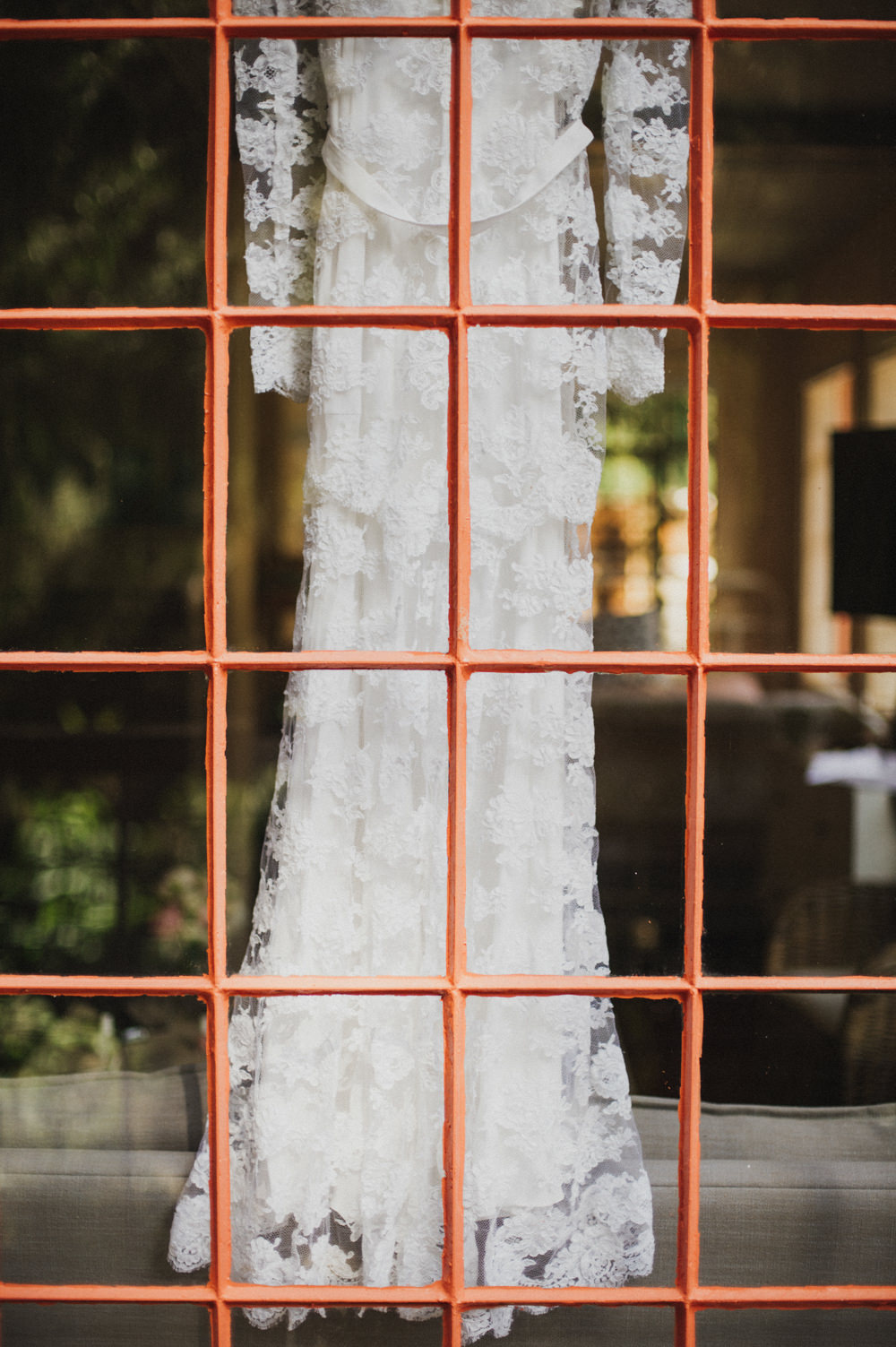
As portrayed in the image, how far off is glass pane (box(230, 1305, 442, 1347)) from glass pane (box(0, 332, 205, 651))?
4.23 ft

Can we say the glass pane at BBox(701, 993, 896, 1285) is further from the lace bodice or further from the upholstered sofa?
the lace bodice

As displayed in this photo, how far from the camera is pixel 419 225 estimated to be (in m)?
1.19

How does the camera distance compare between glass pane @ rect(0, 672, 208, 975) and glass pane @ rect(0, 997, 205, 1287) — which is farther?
glass pane @ rect(0, 672, 208, 975)

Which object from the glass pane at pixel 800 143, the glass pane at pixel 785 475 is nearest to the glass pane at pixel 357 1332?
the glass pane at pixel 800 143

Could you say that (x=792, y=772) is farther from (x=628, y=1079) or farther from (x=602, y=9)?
(x=602, y=9)

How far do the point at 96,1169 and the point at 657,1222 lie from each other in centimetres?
77

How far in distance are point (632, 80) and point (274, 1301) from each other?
4.98 feet

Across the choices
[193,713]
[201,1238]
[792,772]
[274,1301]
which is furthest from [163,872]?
[792,772]

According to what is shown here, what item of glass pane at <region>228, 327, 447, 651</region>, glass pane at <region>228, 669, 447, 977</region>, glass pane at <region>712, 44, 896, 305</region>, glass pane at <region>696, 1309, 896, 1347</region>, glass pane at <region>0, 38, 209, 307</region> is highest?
glass pane at <region>712, 44, 896, 305</region>

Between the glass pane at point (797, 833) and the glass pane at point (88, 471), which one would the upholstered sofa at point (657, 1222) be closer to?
the glass pane at point (797, 833)

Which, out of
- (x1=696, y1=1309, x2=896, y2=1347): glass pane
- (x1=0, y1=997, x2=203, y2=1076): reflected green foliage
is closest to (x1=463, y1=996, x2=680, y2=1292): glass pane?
(x1=696, y1=1309, x2=896, y2=1347): glass pane

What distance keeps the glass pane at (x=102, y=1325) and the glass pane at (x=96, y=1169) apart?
36 mm

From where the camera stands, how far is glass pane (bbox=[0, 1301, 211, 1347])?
1.26 m

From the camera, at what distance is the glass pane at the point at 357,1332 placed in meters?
1.25
